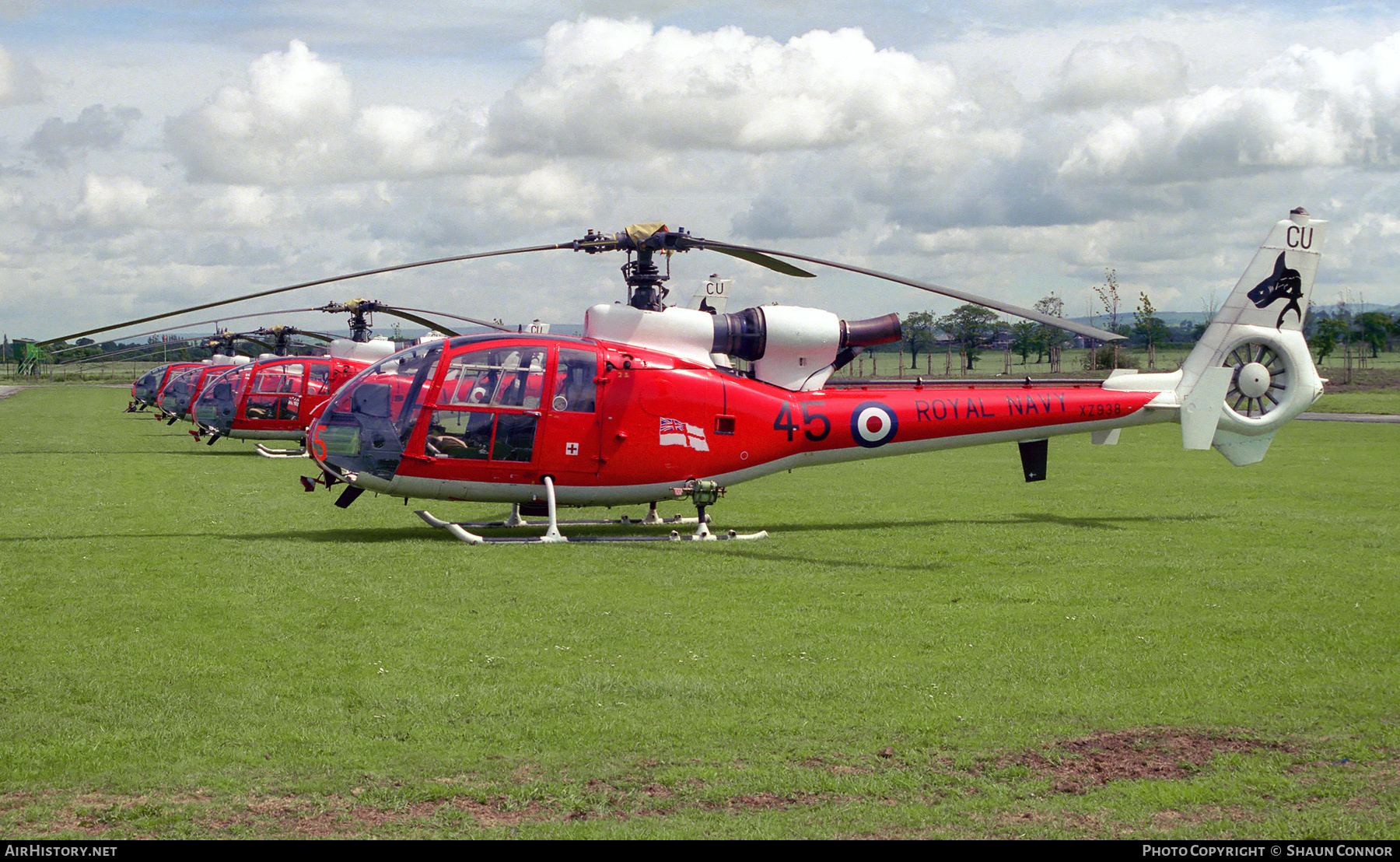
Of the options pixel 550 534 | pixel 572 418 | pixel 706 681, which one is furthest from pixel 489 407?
pixel 706 681

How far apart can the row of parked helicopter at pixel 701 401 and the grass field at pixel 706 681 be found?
1.00 meters

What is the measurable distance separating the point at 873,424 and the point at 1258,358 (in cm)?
607

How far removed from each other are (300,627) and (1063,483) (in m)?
14.8

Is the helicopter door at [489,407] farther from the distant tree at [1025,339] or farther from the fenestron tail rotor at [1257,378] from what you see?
the distant tree at [1025,339]

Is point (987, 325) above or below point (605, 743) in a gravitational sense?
above

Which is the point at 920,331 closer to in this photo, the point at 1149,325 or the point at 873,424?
the point at 1149,325

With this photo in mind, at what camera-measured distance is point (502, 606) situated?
32.6ft

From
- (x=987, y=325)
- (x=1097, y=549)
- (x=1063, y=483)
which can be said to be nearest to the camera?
(x=1097, y=549)

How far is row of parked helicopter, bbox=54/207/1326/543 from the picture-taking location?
13.4 m

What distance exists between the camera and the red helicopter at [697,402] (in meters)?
13.4

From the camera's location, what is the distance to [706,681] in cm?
761

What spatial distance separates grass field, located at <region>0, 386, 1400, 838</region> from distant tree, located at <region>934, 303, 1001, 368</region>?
8141cm

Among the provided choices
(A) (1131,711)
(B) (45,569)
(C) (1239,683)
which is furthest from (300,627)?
(C) (1239,683)

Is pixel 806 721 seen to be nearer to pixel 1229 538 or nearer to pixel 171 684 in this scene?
pixel 171 684
